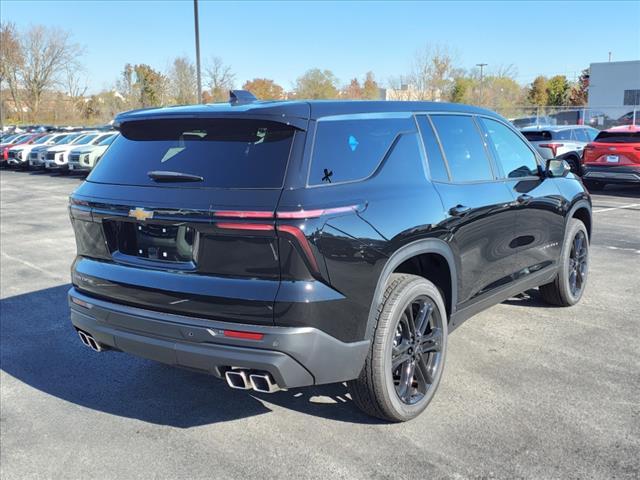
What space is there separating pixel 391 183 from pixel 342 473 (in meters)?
1.54

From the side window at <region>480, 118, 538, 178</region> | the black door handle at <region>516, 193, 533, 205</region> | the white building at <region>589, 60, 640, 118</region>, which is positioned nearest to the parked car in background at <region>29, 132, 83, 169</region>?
the side window at <region>480, 118, 538, 178</region>

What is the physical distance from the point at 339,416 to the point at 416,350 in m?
0.61

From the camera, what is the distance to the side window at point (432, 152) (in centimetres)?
381

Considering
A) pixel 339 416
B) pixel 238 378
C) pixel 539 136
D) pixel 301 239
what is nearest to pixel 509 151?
pixel 339 416

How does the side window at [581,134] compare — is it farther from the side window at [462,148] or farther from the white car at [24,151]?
the white car at [24,151]

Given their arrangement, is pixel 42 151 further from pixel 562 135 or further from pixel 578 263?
pixel 578 263

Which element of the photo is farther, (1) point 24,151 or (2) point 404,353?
(1) point 24,151

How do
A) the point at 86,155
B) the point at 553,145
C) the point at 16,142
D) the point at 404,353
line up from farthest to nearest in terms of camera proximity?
the point at 16,142 < the point at 86,155 < the point at 553,145 < the point at 404,353

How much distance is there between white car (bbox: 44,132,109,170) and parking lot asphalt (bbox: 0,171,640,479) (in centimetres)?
2130

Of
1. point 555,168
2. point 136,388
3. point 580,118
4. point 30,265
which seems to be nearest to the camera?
point 136,388

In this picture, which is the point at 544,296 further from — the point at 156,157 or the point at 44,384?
the point at 44,384

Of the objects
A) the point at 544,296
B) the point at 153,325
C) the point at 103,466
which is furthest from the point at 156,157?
the point at 544,296

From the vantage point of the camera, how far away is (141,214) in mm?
3162

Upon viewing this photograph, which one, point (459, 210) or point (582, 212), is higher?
point (459, 210)
